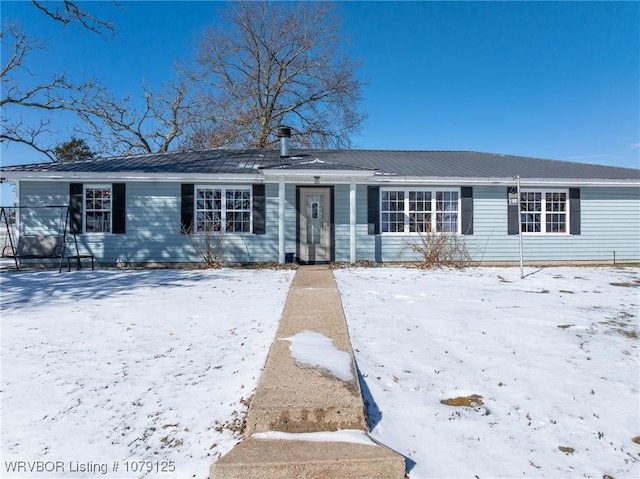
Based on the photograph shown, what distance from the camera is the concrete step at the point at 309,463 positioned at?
2094mm

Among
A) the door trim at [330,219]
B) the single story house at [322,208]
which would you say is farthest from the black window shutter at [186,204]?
the door trim at [330,219]

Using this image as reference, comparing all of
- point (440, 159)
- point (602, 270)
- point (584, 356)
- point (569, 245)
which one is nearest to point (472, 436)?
point (584, 356)

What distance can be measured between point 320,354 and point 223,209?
7.37m

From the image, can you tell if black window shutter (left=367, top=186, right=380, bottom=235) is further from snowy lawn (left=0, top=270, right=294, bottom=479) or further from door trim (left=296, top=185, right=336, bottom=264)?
snowy lawn (left=0, top=270, right=294, bottom=479)

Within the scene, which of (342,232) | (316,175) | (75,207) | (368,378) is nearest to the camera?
(368,378)

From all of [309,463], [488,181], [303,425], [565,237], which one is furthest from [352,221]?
[309,463]

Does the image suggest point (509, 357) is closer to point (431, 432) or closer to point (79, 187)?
point (431, 432)

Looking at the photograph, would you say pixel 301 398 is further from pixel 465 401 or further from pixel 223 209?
pixel 223 209

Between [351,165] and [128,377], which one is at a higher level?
[351,165]

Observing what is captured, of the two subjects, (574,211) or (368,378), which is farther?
(574,211)

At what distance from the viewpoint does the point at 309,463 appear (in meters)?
2.12

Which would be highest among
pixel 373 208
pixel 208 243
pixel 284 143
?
pixel 284 143

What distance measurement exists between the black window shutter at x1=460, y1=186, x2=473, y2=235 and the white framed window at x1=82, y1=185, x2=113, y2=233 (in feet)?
32.7

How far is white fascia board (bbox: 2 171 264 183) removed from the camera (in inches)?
365
